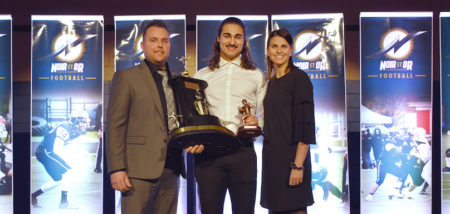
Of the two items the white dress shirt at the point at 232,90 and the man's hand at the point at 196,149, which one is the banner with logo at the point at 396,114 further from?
the man's hand at the point at 196,149

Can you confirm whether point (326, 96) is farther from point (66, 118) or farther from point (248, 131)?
point (66, 118)

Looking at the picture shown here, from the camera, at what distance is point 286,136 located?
2.35 meters

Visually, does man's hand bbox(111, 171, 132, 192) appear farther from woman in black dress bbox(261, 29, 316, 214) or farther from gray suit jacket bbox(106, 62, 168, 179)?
woman in black dress bbox(261, 29, 316, 214)

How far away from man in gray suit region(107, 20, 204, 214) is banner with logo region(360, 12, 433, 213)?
250cm

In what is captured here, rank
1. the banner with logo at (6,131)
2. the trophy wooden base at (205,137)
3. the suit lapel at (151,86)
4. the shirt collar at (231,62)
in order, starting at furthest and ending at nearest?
the banner with logo at (6,131), the shirt collar at (231,62), the suit lapel at (151,86), the trophy wooden base at (205,137)

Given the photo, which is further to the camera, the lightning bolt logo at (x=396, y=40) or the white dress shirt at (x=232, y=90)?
the lightning bolt logo at (x=396, y=40)

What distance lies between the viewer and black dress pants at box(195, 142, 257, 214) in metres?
2.33

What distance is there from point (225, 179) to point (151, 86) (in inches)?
26.1

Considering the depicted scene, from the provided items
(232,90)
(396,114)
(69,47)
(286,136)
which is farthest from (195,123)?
(396,114)

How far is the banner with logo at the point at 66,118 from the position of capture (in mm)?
4160

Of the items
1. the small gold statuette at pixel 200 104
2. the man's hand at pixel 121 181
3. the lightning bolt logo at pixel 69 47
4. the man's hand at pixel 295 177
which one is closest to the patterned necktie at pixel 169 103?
the small gold statuette at pixel 200 104

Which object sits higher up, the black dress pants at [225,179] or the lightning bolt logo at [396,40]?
the lightning bolt logo at [396,40]

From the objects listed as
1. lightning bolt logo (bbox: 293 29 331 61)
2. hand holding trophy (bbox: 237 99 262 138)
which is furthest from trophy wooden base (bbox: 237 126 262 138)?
lightning bolt logo (bbox: 293 29 331 61)

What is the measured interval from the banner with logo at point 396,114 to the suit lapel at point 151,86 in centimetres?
255
